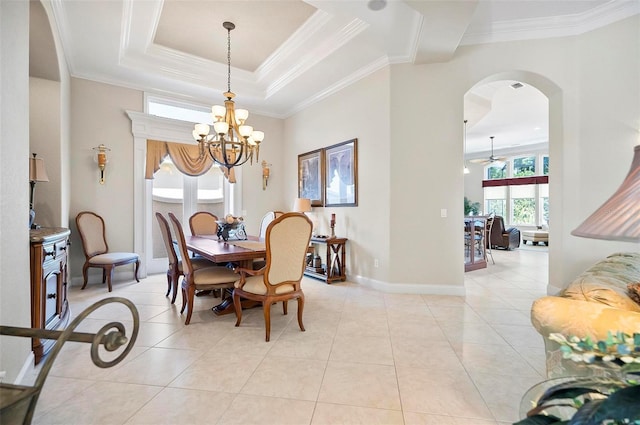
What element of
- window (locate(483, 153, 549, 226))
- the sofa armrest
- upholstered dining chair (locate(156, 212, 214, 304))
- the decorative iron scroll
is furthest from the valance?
window (locate(483, 153, 549, 226))

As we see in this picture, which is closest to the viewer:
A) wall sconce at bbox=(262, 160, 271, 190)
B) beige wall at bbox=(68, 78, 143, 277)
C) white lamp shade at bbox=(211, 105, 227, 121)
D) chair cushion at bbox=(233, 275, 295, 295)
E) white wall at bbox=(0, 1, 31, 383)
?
white wall at bbox=(0, 1, 31, 383)

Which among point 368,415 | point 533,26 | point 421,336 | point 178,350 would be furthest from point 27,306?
point 533,26

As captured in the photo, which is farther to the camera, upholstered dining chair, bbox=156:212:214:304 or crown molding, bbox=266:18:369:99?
crown molding, bbox=266:18:369:99

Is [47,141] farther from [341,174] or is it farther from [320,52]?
[341,174]

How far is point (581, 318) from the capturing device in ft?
3.70

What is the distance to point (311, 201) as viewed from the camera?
521 centimetres

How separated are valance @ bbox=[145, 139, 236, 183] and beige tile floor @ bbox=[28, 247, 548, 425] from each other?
2314mm

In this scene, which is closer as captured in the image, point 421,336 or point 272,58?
point 421,336

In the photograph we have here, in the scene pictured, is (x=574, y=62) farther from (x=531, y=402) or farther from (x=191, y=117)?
(x=191, y=117)

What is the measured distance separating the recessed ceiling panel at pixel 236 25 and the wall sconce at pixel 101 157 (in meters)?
1.73

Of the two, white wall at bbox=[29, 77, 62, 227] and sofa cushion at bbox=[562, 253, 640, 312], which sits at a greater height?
white wall at bbox=[29, 77, 62, 227]

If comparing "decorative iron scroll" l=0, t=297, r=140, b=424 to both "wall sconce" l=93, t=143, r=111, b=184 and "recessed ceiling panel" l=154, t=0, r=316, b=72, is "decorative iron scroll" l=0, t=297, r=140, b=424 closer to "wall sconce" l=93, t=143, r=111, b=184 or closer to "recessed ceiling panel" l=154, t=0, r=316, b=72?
"recessed ceiling panel" l=154, t=0, r=316, b=72

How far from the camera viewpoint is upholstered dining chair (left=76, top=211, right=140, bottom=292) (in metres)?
3.80

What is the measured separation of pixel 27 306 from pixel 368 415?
2174mm
